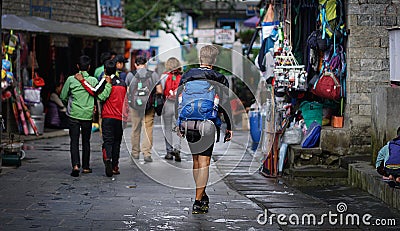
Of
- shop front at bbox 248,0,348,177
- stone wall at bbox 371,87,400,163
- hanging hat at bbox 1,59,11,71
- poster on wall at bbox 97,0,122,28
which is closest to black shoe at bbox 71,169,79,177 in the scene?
shop front at bbox 248,0,348,177

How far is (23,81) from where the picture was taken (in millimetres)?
17422

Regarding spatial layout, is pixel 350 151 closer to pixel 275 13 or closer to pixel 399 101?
pixel 399 101

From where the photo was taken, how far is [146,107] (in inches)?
505

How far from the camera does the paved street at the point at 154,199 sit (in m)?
7.59

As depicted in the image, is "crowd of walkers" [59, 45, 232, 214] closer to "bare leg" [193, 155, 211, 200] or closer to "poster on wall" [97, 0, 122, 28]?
"bare leg" [193, 155, 211, 200]

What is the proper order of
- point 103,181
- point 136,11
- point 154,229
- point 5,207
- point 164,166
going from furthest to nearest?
1. point 136,11
2. point 164,166
3. point 103,181
4. point 5,207
5. point 154,229

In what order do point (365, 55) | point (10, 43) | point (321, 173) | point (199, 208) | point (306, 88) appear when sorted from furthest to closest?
1. point (10, 43)
2. point (306, 88)
3. point (365, 55)
4. point (321, 173)
5. point (199, 208)

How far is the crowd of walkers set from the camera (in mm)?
8352

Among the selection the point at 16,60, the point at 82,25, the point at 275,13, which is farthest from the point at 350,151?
the point at 82,25

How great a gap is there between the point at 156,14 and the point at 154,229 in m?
32.3

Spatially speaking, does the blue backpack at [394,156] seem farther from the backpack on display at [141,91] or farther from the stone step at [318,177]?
the backpack on display at [141,91]

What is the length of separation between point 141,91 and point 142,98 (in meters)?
0.13

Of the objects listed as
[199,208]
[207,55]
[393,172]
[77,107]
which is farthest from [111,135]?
[393,172]

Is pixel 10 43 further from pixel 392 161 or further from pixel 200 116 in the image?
pixel 392 161
